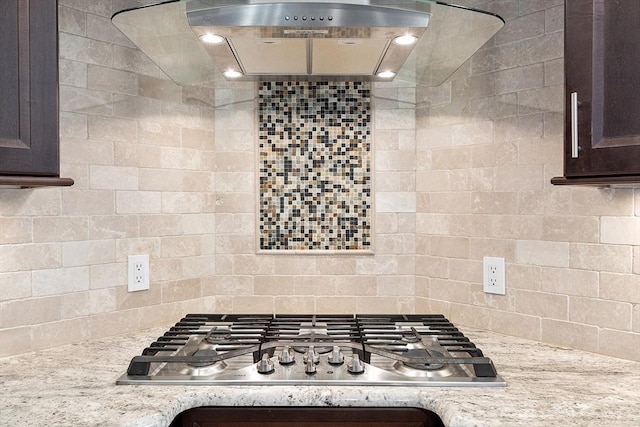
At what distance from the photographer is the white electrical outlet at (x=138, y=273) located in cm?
192

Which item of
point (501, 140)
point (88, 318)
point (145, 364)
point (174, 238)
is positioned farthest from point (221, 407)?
point (501, 140)

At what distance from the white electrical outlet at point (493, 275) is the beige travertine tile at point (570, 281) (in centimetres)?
14

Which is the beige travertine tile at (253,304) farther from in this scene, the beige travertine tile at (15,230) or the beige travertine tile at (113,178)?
the beige travertine tile at (15,230)

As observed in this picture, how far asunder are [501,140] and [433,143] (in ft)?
0.89

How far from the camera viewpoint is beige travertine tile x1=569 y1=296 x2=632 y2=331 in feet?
5.21

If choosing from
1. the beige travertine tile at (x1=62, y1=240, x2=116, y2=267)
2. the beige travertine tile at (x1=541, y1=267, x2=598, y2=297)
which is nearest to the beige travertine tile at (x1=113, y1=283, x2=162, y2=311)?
the beige travertine tile at (x1=62, y1=240, x2=116, y2=267)

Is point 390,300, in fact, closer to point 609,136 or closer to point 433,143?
point 433,143

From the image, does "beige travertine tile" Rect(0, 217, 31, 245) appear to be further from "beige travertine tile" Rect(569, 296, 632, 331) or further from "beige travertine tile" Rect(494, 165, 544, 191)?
"beige travertine tile" Rect(569, 296, 632, 331)

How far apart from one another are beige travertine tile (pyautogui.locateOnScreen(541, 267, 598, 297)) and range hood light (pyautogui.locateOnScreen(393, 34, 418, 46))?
807mm

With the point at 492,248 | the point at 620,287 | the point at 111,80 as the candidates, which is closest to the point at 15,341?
the point at 111,80

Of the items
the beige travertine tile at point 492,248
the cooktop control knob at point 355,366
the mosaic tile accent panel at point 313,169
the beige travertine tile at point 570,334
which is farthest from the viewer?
the mosaic tile accent panel at point 313,169

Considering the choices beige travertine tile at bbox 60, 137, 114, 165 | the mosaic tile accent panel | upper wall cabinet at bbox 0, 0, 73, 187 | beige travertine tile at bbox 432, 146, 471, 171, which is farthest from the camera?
the mosaic tile accent panel

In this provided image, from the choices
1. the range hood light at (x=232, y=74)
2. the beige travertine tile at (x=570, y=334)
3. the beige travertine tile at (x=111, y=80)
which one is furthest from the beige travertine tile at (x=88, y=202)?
the beige travertine tile at (x=570, y=334)

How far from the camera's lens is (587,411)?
1.16m
